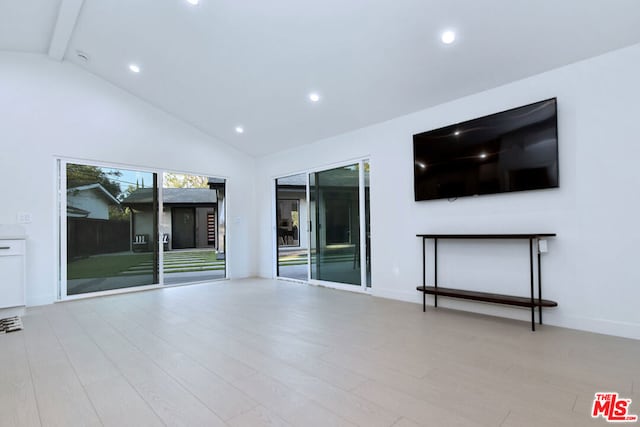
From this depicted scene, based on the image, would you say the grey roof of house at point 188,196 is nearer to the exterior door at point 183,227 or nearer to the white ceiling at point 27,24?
the exterior door at point 183,227

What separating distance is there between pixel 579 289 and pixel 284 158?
5009 mm

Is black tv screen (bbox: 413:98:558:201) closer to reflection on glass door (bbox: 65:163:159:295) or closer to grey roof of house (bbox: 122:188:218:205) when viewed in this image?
reflection on glass door (bbox: 65:163:159:295)

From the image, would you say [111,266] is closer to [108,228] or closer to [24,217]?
[108,228]

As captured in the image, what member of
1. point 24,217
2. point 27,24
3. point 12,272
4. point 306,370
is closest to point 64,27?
point 27,24

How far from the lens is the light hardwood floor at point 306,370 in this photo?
1744mm

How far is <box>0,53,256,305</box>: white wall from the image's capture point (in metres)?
4.26

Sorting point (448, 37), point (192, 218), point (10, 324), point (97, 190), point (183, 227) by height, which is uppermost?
point (448, 37)

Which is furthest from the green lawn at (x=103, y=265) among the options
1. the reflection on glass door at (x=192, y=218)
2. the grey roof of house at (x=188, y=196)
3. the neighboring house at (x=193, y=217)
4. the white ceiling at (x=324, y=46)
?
the grey roof of house at (x=188, y=196)

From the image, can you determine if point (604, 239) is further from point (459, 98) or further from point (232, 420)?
point (232, 420)

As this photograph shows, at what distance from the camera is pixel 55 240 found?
4539 mm

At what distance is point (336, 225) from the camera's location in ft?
18.1

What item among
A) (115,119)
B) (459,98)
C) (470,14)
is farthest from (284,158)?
(470,14)

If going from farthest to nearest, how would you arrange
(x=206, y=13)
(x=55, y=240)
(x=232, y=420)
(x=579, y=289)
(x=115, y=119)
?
(x=115, y=119), (x=55, y=240), (x=206, y=13), (x=579, y=289), (x=232, y=420)

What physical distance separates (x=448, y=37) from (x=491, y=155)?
1.33 m
